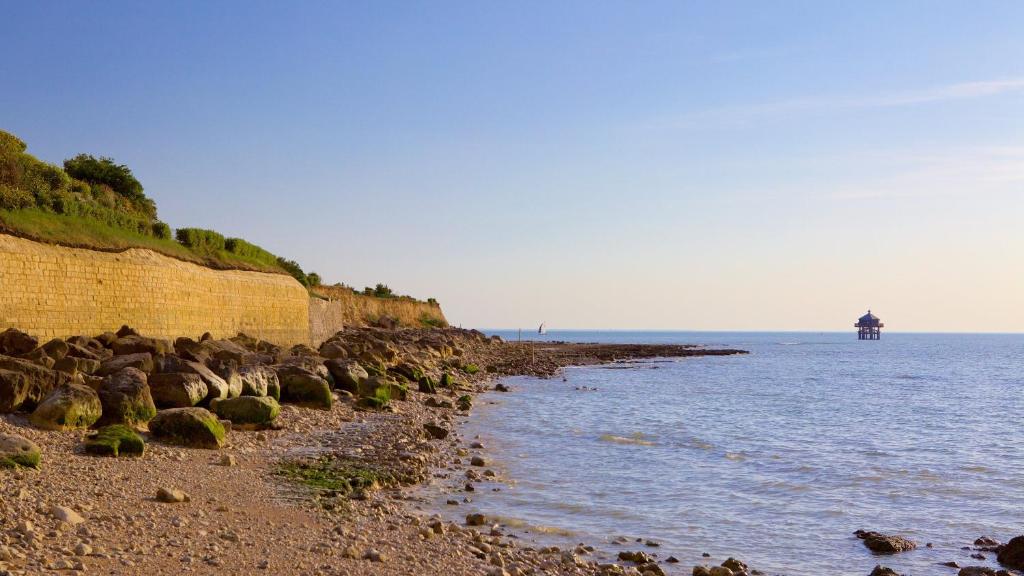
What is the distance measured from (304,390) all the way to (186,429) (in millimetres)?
6593

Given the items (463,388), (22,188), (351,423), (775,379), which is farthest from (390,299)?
(351,423)

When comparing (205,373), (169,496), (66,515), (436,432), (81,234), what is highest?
(81,234)

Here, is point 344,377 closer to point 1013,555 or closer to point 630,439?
point 630,439

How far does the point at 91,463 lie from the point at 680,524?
314 inches

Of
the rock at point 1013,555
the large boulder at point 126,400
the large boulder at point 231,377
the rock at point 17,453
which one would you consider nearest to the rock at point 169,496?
the rock at point 17,453

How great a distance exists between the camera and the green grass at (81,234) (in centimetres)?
2345

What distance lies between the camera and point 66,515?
7891mm

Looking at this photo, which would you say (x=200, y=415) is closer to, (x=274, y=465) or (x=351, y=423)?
(x=274, y=465)

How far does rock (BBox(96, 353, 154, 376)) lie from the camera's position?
1673 cm

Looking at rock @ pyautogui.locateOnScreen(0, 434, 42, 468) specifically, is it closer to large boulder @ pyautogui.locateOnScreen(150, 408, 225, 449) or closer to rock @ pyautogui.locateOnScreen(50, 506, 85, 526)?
rock @ pyautogui.locateOnScreen(50, 506, 85, 526)

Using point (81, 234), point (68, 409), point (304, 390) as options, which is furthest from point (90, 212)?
point (68, 409)

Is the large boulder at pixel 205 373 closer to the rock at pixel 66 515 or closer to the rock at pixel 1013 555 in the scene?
the rock at pixel 66 515

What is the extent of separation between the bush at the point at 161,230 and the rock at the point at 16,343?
42.6 ft

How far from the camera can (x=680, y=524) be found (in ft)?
40.1
